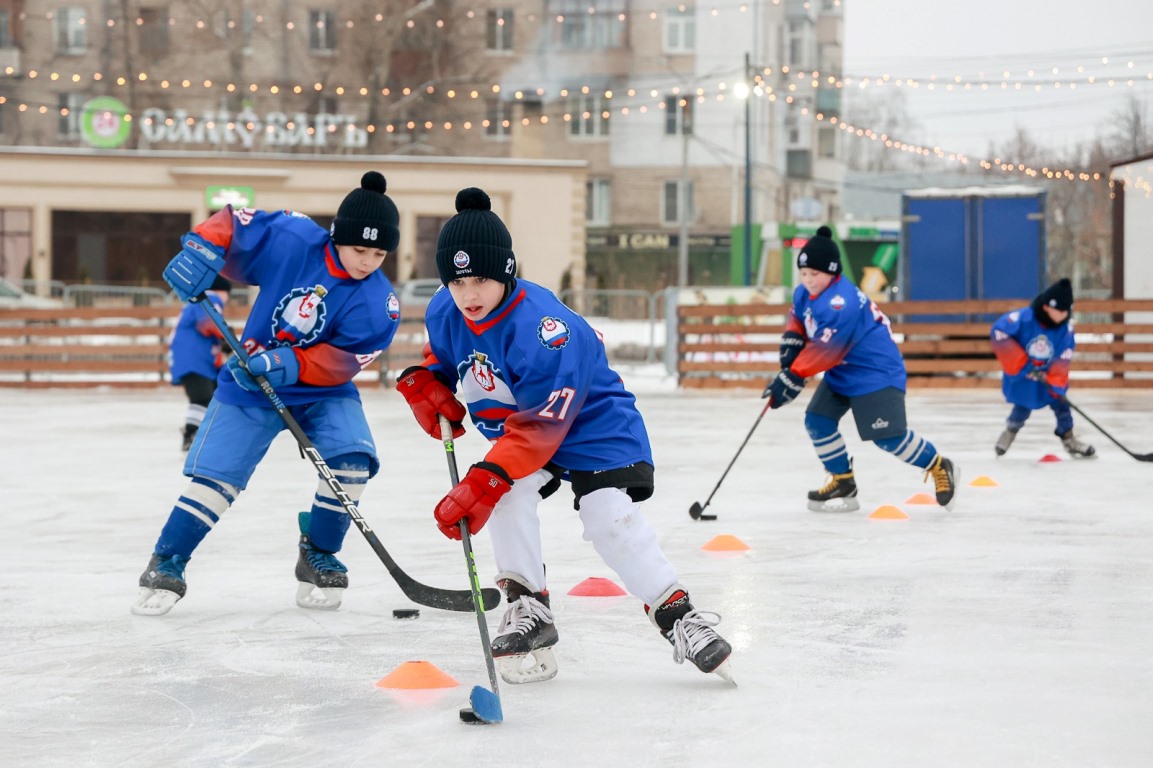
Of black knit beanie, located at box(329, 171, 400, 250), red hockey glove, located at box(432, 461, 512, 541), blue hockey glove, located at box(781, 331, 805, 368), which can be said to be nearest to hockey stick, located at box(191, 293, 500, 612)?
black knit beanie, located at box(329, 171, 400, 250)

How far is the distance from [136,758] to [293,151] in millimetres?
38044

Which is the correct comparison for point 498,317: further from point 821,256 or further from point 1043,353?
point 1043,353

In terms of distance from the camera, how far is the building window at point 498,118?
43.9 metres

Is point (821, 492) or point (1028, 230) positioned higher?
point (1028, 230)

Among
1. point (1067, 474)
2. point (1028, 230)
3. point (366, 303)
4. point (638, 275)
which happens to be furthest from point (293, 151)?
point (366, 303)

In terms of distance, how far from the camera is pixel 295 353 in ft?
17.0

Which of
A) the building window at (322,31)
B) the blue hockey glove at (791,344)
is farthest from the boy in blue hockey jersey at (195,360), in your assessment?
the building window at (322,31)

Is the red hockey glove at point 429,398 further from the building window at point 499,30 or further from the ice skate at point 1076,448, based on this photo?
the building window at point 499,30

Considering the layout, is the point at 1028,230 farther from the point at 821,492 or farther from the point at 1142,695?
the point at 1142,695

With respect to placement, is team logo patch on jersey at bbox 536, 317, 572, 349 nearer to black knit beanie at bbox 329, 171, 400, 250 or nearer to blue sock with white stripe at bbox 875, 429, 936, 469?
black knit beanie at bbox 329, 171, 400, 250

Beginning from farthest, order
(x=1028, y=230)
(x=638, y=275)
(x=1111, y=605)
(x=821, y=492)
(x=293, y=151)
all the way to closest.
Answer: (x=638, y=275) < (x=293, y=151) < (x=1028, y=230) < (x=821, y=492) < (x=1111, y=605)

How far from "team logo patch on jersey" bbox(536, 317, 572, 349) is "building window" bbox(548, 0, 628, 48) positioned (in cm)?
4145

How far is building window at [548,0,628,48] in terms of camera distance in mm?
44406

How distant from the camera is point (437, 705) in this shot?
3.88 metres
